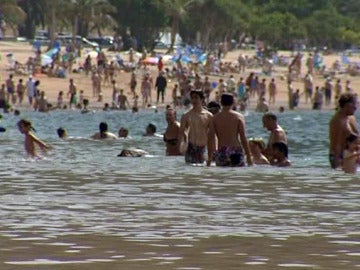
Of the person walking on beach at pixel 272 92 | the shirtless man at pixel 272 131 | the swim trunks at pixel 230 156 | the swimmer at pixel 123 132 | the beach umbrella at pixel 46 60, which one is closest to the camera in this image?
the swim trunks at pixel 230 156

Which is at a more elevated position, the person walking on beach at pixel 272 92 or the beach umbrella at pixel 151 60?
the beach umbrella at pixel 151 60

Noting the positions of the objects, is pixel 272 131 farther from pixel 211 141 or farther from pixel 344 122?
pixel 344 122

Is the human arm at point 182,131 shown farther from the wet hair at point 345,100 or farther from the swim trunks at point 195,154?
the wet hair at point 345,100

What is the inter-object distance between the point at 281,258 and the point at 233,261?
369 millimetres

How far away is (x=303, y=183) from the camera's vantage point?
1666 cm

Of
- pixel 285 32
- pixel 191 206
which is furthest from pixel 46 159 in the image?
pixel 285 32

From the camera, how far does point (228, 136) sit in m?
18.4

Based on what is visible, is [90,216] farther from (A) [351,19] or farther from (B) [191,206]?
(A) [351,19]

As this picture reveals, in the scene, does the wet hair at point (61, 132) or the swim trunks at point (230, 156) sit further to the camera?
the wet hair at point (61, 132)

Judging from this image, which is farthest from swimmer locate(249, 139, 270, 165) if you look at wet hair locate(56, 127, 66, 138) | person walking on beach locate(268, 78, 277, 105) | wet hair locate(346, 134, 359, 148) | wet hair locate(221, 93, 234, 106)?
person walking on beach locate(268, 78, 277, 105)

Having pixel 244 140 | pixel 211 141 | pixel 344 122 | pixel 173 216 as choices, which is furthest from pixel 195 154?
pixel 173 216

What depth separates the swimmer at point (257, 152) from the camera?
64.8 ft

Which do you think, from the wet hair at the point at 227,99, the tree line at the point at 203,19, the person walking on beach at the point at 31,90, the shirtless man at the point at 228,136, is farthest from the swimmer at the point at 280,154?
the tree line at the point at 203,19

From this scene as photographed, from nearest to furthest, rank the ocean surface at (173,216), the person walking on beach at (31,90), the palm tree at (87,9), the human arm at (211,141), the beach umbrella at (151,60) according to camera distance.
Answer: the ocean surface at (173,216)
the human arm at (211,141)
the person walking on beach at (31,90)
the beach umbrella at (151,60)
the palm tree at (87,9)
